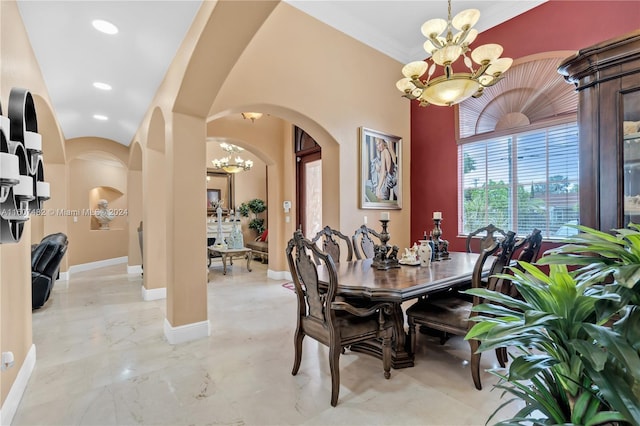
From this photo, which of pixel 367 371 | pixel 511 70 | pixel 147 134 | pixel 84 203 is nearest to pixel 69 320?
pixel 147 134

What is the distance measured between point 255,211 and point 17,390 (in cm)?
772

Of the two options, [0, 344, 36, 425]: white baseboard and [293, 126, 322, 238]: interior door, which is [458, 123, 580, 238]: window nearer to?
[293, 126, 322, 238]: interior door

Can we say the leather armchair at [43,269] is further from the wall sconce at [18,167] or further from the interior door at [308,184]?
the interior door at [308,184]

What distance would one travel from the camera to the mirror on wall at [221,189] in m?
9.34

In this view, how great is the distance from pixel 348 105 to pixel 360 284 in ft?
10.0

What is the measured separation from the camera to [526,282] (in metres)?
0.91

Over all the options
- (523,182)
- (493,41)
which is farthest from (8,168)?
(493,41)

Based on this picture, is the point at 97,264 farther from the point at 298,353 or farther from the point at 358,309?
the point at 358,309

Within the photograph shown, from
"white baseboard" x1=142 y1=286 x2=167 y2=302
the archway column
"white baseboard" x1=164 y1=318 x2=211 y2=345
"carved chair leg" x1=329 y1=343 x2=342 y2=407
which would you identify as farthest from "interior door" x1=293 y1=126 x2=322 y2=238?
"carved chair leg" x1=329 y1=343 x2=342 y2=407

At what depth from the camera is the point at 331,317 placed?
2080mm

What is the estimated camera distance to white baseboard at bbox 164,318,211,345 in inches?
122

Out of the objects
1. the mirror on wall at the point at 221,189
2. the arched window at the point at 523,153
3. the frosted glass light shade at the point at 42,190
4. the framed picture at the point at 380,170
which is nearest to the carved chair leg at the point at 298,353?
the frosted glass light shade at the point at 42,190

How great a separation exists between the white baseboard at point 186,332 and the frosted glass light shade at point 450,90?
3.26 meters

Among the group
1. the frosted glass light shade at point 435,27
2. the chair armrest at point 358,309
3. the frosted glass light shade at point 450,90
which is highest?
the frosted glass light shade at point 435,27
